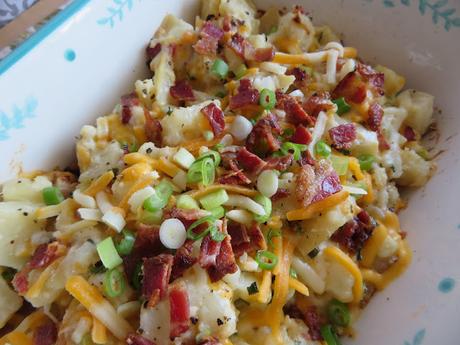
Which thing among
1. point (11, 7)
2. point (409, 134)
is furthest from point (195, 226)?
point (11, 7)

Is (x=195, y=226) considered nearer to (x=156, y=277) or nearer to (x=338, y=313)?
(x=156, y=277)

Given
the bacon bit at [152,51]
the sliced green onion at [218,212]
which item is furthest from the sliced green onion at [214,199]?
the bacon bit at [152,51]

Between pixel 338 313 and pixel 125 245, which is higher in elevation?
pixel 125 245

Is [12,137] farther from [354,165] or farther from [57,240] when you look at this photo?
[354,165]

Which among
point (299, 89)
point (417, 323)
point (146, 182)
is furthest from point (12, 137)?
point (417, 323)

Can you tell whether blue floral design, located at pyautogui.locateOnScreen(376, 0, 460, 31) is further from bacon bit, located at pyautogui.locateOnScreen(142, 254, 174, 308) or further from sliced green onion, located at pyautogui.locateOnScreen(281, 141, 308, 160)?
bacon bit, located at pyautogui.locateOnScreen(142, 254, 174, 308)
